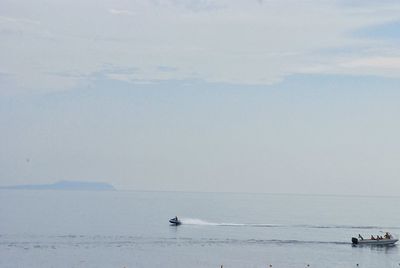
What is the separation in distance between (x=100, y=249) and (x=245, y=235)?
4365 cm

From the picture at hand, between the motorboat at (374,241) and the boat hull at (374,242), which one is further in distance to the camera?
the motorboat at (374,241)

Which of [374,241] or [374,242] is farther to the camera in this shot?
[374,241]

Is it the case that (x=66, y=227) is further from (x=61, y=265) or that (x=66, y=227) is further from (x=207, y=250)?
(x=61, y=265)

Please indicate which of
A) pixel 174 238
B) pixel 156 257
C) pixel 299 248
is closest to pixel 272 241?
pixel 299 248

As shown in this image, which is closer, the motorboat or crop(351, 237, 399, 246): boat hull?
crop(351, 237, 399, 246): boat hull

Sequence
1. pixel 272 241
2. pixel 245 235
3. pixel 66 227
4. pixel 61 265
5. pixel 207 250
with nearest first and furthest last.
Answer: pixel 61 265, pixel 207 250, pixel 272 241, pixel 245 235, pixel 66 227

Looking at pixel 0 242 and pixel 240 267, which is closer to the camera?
pixel 240 267

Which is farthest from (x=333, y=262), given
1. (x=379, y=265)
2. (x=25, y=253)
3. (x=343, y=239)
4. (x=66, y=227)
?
(x=66, y=227)

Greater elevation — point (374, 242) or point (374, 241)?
point (374, 241)

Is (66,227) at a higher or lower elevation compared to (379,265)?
higher

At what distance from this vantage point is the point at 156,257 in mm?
118438

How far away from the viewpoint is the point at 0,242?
13462 centimetres

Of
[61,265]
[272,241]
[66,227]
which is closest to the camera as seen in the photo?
[61,265]

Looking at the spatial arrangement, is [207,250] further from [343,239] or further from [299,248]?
[343,239]
